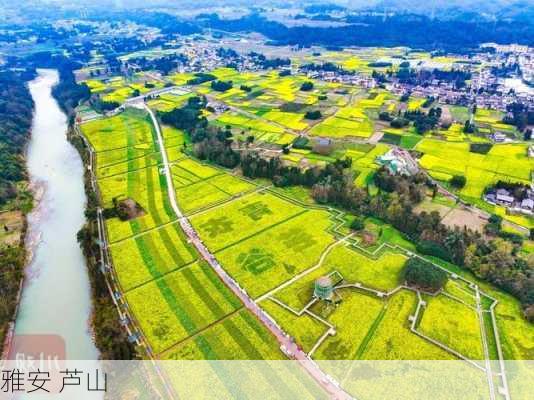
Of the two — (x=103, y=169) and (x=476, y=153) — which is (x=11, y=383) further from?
(x=476, y=153)

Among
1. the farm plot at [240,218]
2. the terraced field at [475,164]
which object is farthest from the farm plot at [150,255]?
the terraced field at [475,164]

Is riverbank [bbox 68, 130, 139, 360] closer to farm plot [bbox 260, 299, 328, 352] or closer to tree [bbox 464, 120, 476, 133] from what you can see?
farm plot [bbox 260, 299, 328, 352]

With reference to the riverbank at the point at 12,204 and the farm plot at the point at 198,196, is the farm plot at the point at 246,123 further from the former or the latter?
the riverbank at the point at 12,204

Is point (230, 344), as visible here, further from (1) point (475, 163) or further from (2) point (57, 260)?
(1) point (475, 163)

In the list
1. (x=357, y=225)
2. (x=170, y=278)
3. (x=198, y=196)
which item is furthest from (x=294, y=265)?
(x=198, y=196)

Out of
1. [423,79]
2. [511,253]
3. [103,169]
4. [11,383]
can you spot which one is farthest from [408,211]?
[423,79]

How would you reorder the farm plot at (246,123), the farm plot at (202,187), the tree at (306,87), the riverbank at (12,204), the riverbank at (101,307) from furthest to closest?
the tree at (306,87) → the farm plot at (246,123) → the farm plot at (202,187) → the riverbank at (12,204) → the riverbank at (101,307)
